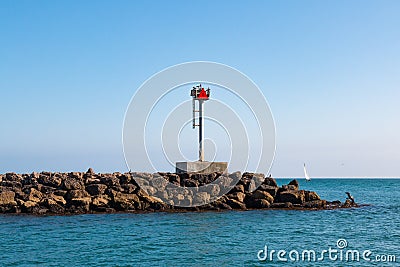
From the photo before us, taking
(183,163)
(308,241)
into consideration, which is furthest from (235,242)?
(183,163)

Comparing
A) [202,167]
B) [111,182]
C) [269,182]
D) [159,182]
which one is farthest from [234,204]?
[111,182]

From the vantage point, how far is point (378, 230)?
27.2m

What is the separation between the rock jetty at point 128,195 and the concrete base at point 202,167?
1.05 meters

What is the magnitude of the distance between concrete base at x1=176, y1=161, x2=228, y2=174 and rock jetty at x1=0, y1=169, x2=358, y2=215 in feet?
3.44

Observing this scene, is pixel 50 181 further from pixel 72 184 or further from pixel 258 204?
pixel 258 204

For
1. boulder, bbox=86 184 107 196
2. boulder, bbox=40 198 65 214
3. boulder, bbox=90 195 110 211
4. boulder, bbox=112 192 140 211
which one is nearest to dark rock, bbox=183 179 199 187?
boulder, bbox=112 192 140 211

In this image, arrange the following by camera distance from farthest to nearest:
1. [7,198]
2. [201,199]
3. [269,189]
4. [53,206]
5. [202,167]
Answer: [202,167] < [269,189] < [201,199] < [7,198] < [53,206]

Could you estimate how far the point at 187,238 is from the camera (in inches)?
897

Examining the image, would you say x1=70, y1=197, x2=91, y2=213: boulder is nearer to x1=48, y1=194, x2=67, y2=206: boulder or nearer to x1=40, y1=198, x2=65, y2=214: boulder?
x1=48, y1=194, x2=67, y2=206: boulder

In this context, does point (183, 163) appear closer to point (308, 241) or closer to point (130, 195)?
point (130, 195)

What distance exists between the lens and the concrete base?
3706 cm

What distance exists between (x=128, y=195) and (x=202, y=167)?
23.1 ft

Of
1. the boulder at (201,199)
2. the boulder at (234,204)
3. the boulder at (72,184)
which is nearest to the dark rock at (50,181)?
the boulder at (72,184)

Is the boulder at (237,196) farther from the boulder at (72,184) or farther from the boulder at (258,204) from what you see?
the boulder at (72,184)
